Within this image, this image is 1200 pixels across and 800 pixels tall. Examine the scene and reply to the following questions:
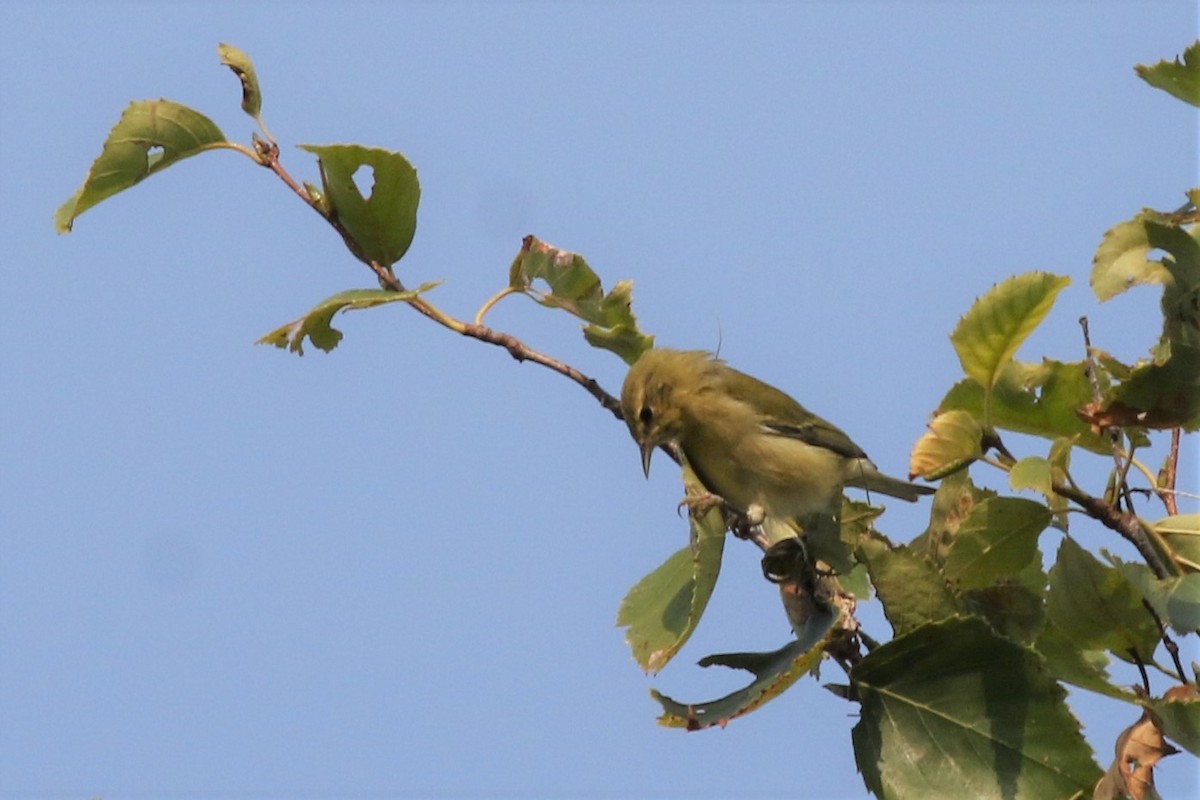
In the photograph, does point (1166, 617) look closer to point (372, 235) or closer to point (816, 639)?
point (816, 639)

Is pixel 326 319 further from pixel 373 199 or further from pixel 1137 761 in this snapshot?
pixel 1137 761

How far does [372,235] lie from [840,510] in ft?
4.73

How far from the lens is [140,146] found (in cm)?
363

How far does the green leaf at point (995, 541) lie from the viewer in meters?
2.99

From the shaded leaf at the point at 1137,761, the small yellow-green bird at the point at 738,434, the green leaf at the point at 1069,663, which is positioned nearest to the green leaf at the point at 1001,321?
the green leaf at the point at 1069,663

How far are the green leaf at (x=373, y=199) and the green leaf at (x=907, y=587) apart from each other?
1504 millimetres

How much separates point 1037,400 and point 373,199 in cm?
177

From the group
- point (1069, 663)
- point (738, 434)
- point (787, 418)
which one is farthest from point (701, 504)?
point (787, 418)

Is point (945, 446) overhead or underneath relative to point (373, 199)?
underneath

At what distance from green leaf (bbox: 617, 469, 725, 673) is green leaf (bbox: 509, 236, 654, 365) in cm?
54

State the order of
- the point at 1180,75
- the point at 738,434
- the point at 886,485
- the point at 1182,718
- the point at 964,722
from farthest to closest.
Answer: the point at 886,485 < the point at 738,434 < the point at 1180,75 < the point at 964,722 < the point at 1182,718

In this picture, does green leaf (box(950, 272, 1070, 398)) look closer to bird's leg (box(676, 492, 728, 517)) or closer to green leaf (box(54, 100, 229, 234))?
bird's leg (box(676, 492, 728, 517))

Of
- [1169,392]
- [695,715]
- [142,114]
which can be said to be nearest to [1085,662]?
[1169,392]

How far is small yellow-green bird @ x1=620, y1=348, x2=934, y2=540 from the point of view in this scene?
584cm
